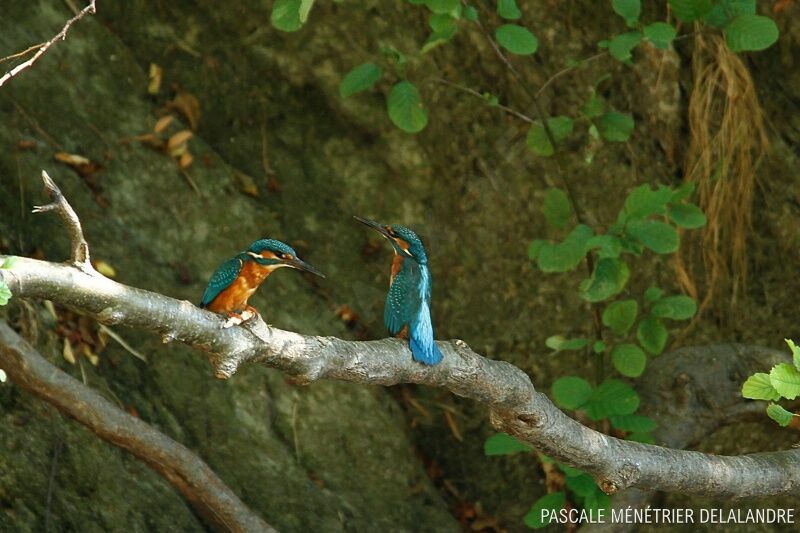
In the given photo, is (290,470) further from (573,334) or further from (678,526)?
(678,526)

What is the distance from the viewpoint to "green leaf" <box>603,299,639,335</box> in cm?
506

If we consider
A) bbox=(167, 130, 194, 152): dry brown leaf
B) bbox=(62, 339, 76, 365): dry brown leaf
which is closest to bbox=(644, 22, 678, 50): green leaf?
bbox=(167, 130, 194, 152): dry brown leaf

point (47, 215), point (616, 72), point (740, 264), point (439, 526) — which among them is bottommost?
point (439, 526)

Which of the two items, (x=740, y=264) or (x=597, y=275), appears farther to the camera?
(x=740, y=264)

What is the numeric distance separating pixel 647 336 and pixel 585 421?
0.75 meters

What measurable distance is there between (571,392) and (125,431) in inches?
71.5

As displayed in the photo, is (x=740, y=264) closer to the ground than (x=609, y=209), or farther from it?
closer to the ground

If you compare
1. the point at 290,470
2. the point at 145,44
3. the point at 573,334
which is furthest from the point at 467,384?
the point at 145,44

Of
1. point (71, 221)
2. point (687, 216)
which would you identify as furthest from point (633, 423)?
point (71, 221)

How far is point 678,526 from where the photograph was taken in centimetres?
600

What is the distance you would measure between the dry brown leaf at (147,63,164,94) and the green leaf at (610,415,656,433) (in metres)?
2.76

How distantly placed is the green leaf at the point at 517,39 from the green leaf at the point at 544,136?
63cm

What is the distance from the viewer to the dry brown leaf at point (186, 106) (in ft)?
19.4

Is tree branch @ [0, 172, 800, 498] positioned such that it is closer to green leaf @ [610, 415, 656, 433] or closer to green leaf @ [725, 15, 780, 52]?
green leaf @ [610, 415, 656, 433]
